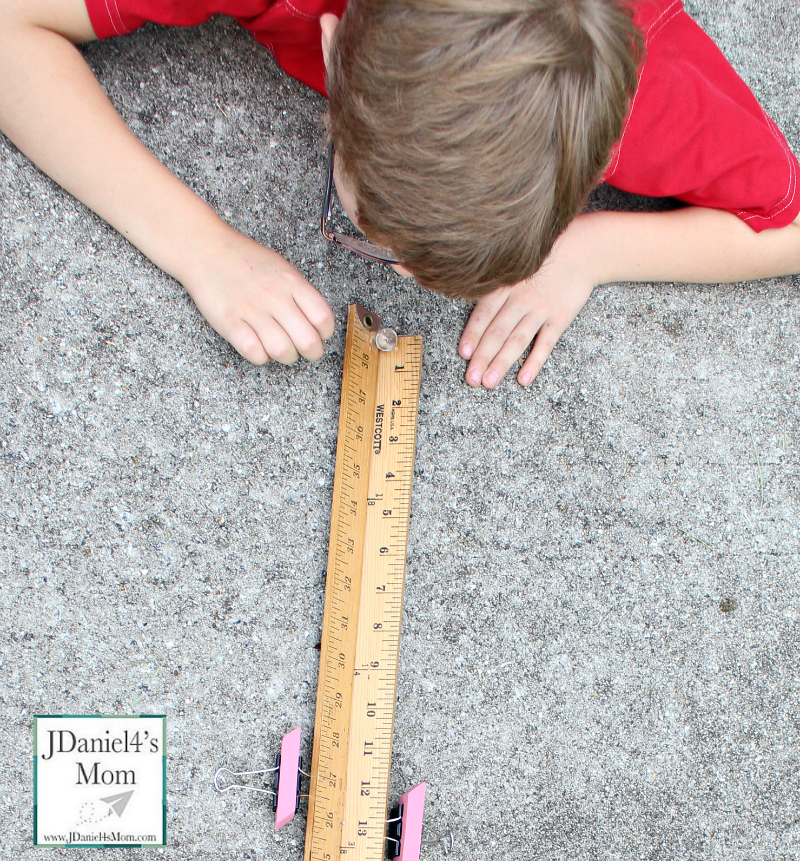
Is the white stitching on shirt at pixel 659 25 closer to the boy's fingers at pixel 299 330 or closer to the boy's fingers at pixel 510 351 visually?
the boy's fingers at pixel 510 351

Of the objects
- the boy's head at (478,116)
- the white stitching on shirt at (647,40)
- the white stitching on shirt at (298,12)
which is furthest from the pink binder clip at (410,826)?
the white stitching on shirt at (298,12)

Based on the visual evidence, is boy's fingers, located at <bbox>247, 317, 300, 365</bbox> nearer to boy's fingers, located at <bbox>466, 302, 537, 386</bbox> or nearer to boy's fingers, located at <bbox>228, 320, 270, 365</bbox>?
boy's fingers, located at <bbox>228, 320, 270, 365</bbox>

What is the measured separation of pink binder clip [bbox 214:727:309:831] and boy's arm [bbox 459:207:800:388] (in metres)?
0.55

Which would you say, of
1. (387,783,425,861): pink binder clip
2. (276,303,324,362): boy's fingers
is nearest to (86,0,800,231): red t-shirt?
(276,303,324,362): boy's fingers

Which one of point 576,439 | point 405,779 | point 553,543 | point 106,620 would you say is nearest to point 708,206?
point 576,439

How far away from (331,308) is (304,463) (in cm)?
22

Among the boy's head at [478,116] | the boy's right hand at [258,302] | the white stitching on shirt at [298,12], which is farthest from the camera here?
the boy's right hand at [258,302]

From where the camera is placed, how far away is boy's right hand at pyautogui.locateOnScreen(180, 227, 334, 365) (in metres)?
0.92

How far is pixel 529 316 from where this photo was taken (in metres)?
0.99

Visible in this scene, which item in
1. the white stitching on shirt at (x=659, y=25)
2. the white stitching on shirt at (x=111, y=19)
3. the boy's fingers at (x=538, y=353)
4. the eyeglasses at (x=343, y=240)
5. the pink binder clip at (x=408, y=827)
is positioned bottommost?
the pink binder clip at (x=408, y=827)

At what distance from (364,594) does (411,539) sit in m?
0.10

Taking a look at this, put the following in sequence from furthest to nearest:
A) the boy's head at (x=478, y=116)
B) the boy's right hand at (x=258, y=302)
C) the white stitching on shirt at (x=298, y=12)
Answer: the boy's right hand at (x=258, y=302)
the white stitching on shirt at (x=298, y=12)
the boy's head at (x=478, y=116)

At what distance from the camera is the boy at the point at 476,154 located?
2.00 ft

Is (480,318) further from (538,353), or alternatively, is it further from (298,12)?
(298,12)
